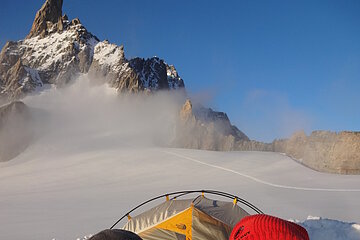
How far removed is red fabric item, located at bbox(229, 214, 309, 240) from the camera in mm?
2561

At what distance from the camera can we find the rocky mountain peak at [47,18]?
110 metres

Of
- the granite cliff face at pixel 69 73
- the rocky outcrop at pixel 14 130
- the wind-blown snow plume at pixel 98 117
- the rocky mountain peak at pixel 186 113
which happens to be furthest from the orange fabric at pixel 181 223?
the rocky mountain peak at pixel 186 113

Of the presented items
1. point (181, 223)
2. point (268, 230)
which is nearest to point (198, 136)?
point (181, 223)

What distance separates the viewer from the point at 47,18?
113 m

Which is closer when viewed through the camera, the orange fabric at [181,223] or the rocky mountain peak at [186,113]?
the orange fabric at [181,223]

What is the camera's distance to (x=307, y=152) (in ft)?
105

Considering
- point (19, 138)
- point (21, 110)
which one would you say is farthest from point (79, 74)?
point (19, 138)

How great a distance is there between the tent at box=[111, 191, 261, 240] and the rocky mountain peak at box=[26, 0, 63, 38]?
115 meters

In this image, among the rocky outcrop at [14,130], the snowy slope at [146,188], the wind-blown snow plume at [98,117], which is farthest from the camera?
the wind-blown snow plume at [98,117]

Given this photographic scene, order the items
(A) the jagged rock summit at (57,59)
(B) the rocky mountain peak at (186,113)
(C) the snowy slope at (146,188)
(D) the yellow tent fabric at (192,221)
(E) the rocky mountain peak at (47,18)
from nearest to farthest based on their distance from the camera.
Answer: (D) the yellow tent fabric at (192,221)
(C) the snowy slope at (146,188)
(B) the rocky mountain peak at (186,113)
(A) the jagged rock summit at (57,59)
(E) the rocky mountain peak at (47,18)

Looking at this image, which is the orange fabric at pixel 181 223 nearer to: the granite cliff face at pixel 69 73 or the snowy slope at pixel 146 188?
the snowy slope at pixel 146 188

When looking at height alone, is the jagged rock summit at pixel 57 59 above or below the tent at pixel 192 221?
above

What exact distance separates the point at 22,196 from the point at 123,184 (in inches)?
247

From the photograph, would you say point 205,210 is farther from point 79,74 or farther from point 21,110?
point 79,74
